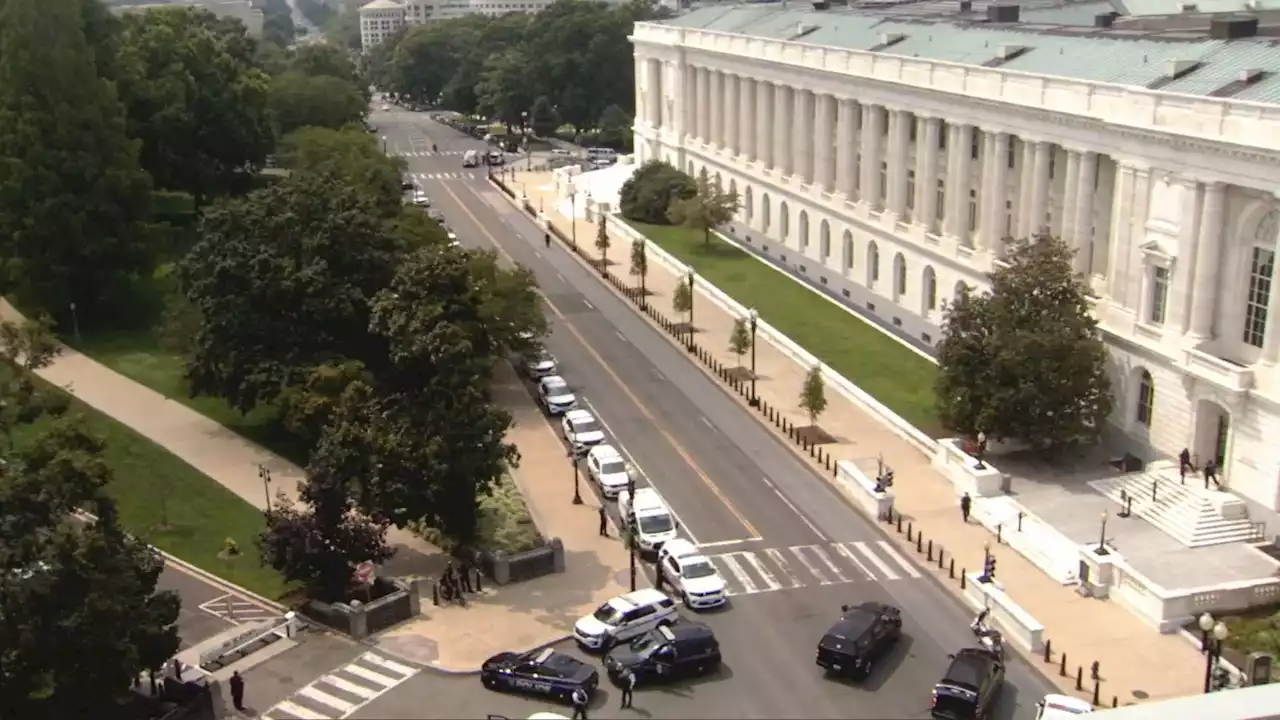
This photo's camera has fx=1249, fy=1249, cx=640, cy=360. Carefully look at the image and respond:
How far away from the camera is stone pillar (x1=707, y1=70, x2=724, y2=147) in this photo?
10569 centimetres

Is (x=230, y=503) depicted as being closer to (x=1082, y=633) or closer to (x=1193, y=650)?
(x=1082, y=633)

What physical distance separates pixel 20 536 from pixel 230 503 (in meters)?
17.4

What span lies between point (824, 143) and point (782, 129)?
7867 mm

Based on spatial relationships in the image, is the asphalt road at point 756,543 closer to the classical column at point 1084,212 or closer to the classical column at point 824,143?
the classical column at point 1084,212

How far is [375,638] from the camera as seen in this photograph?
131 ft

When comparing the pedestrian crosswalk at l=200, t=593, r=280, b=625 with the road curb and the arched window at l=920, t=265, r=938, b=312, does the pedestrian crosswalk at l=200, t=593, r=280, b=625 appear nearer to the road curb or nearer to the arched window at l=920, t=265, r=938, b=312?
the road curb

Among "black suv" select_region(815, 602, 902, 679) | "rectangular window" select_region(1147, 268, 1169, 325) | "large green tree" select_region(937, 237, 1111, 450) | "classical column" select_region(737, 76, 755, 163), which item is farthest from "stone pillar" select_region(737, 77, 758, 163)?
"black suv" select_region(815, 602, 902, 679)

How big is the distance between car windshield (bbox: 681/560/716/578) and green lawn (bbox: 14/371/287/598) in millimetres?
14023

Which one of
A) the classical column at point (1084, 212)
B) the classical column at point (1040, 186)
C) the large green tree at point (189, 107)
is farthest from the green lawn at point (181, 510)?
the classical column at point (1040, 186)

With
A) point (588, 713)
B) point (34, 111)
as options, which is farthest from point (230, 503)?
point (34, 111)

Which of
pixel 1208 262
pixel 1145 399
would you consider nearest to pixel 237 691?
pixel 1145 399

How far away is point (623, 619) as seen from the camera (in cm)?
3906

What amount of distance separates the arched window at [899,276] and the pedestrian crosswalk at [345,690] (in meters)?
46.4

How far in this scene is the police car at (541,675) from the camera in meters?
35.8
